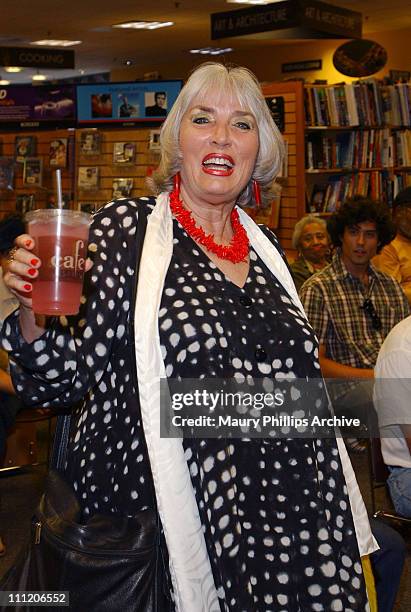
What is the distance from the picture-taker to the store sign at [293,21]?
962 cm

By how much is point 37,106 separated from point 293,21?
2819 millimetres

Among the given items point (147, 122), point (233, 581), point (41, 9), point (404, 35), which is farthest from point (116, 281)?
point (404, 35)

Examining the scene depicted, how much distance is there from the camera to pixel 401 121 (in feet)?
31.8

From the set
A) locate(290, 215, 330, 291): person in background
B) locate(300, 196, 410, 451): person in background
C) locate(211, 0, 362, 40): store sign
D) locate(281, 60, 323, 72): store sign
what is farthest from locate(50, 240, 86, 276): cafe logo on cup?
locate(281, 60, 323, 72): store sign

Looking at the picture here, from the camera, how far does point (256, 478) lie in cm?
190

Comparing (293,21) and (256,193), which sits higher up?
(293,21)

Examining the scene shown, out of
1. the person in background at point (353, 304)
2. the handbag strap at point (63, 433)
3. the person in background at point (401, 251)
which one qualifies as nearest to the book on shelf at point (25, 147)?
the person in background at point (401, 251)

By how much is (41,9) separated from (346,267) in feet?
28.0

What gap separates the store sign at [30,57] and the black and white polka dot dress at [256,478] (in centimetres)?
1223

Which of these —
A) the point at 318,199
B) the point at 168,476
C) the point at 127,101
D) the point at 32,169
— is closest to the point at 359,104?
the point at 318,199

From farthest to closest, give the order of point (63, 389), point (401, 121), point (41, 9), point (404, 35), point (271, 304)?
point (404, 35)
point (41, 9)
point (401, 121)
point (271, 304)
point (63, 389)

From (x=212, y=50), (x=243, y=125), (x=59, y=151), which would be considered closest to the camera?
(x=243, y=125)

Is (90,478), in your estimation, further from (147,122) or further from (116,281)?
(147,122)

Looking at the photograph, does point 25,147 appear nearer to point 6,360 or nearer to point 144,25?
point 6,360
